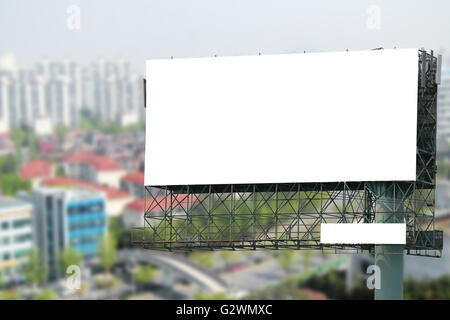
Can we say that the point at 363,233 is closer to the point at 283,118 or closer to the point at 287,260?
the point at 283,118

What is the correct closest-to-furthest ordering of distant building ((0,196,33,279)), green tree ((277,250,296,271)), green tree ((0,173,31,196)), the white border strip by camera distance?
the white border strip < green tree ((277,250,296,271)) < distant building ((0,196,33,279)) < green tree ((0,173,31,196))

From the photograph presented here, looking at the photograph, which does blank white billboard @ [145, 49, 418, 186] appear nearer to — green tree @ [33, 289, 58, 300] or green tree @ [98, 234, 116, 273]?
green tree @ [33, 289, 58, 300]

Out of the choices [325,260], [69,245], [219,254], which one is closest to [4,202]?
[69,245]

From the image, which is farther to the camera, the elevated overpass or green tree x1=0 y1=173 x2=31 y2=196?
green tree x1=0 y1=173 x2=31 y2=196

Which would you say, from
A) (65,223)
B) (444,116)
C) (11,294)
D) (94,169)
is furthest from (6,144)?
(444,116)

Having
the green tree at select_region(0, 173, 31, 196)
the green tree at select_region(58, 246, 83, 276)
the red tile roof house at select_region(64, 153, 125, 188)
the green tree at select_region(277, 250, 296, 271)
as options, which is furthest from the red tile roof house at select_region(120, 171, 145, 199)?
the green tree at select_region(277, 250, 296, 271)

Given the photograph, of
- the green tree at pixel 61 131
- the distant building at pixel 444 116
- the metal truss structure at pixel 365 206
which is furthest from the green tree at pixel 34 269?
the distant building at pixel 444 116

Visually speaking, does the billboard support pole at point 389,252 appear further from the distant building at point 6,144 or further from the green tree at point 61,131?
the green tree at point 61,131
